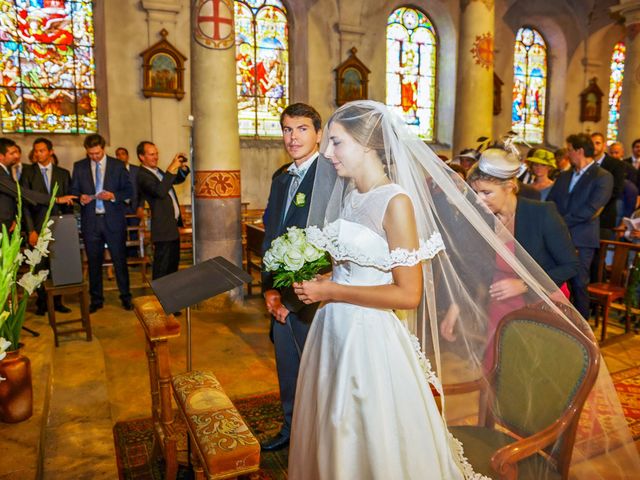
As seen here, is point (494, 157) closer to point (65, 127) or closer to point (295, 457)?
point (295, 457)

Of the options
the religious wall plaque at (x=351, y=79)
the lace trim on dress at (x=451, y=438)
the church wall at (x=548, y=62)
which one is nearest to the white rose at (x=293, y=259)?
the lace trim on dress at (x=451, y=438)


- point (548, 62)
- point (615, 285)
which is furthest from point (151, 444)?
point (548, 62)

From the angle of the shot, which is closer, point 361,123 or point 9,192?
point 361,123

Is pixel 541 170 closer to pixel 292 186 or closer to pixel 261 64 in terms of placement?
pixel 292 186

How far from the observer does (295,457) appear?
2252 mm

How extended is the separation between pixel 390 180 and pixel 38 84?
866cm

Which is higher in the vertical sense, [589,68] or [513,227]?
[589,68]

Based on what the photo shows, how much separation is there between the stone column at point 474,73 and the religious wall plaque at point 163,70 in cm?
467

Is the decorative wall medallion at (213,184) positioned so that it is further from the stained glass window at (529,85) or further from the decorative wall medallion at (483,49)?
the stained glass window at (529,85)

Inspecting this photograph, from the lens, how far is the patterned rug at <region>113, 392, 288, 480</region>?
2941 mm

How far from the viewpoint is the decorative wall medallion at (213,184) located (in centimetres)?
633

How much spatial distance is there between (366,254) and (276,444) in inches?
61.8

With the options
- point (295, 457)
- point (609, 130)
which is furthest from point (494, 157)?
point (609, 130)

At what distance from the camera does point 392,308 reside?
2039mm
